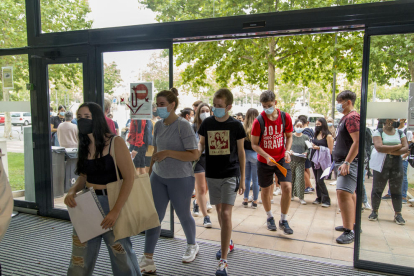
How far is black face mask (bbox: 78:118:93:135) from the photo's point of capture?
2.48 m

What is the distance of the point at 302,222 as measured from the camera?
519cm

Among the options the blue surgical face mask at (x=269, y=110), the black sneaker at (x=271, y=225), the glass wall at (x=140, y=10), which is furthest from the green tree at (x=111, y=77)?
the black sneaker at (x=271, y=225)

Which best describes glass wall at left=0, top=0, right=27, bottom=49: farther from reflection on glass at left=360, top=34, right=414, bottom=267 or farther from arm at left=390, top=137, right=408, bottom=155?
arm at left=390, top=137, right=408, bottom=155

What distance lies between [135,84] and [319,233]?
3.34 metres

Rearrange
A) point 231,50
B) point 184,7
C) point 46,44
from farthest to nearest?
1. point 231,50
2. point 46,44
3. point 184,7

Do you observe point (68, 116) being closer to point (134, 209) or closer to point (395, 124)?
point (134, 209)

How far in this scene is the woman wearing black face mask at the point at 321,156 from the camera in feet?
20.0

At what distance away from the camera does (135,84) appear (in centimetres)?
440

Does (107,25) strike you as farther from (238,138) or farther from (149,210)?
(149,210)

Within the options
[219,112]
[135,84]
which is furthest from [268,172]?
[135,84]

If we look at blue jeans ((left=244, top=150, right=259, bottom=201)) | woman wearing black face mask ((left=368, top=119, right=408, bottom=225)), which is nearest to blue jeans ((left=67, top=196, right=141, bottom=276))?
woman wearing black face mask ((left=368, top=119, right=408, bottom=225))

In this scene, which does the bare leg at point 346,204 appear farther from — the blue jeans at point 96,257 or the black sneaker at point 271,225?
the blue jeans at point 96,257

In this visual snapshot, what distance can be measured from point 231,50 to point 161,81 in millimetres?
2684

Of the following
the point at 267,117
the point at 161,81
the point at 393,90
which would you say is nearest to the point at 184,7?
the point at 161,81
